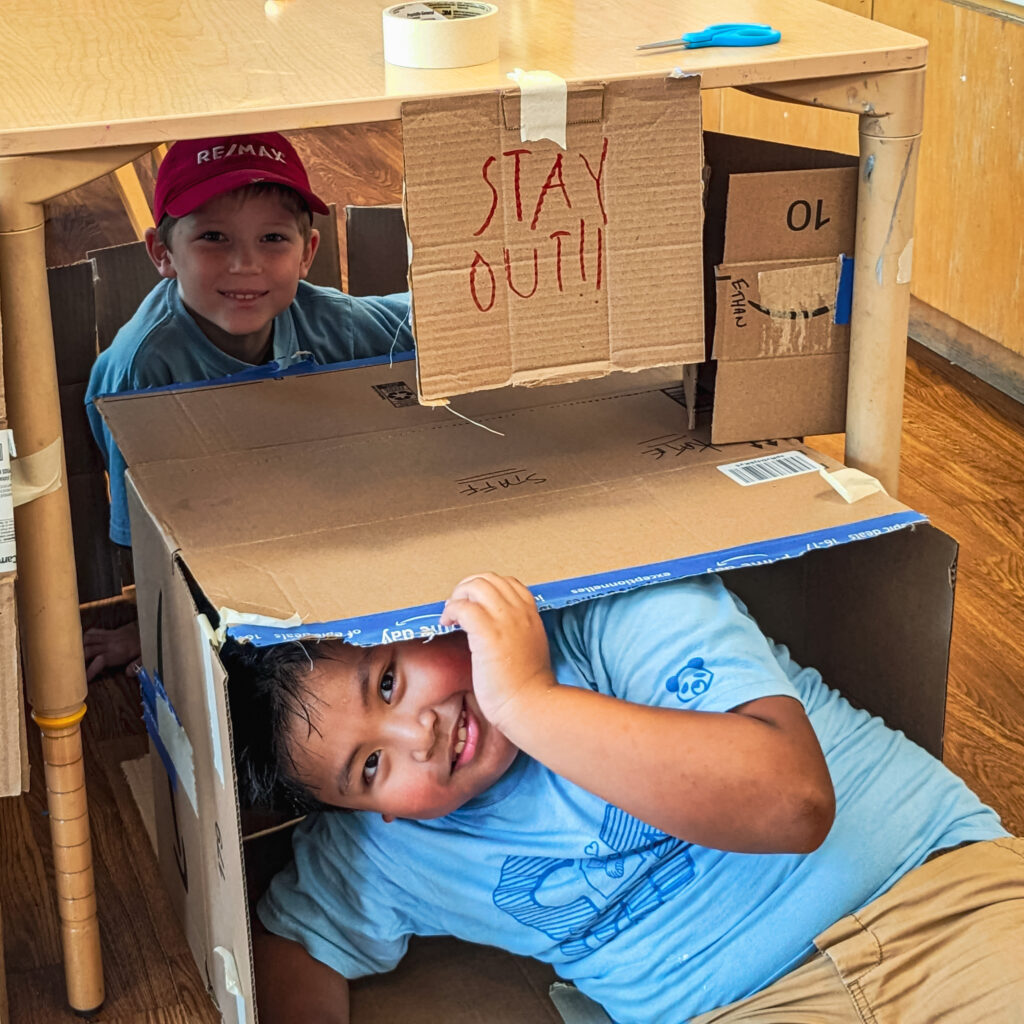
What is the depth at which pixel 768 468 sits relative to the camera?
110cm

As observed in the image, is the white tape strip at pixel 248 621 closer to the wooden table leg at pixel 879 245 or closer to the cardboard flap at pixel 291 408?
the cardboard flap at pixel 291 408

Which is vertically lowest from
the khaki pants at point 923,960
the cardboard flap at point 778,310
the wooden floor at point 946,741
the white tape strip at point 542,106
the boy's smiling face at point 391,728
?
the wooden floor at point 946,741

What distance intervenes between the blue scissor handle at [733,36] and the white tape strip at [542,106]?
130mm

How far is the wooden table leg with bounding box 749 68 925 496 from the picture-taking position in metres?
1.02

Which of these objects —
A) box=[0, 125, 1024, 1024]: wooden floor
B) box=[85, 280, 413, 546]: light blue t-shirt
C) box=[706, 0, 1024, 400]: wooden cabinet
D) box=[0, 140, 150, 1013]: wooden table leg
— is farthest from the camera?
box=[706, 0, 1024, 400]: wooden cabinet

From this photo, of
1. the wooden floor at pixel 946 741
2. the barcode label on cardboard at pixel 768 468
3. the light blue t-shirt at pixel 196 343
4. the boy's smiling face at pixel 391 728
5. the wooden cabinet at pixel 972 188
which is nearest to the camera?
the boy's smiling face at pixel 391 728

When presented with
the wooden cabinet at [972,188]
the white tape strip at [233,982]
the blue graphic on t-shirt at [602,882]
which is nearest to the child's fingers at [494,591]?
the blue graphic on t-shirt at [602,882]

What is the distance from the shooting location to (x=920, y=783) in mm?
1076

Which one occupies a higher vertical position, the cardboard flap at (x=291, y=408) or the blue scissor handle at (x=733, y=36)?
the blue scissor handle at (x=733, y=36)

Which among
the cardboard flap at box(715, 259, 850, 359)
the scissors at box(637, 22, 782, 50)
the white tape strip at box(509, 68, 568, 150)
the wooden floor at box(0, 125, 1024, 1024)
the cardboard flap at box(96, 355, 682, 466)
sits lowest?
the wooden floor at box(0, 125, 1024, 1024)

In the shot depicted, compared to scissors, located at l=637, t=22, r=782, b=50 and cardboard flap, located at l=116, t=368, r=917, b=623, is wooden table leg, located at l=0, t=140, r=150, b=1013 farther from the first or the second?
scissors, located at l=637, t=22, r=782, b=50

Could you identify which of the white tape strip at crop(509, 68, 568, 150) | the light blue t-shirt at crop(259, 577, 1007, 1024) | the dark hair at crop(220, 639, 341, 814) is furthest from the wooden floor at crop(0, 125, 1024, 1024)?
the white tape strip at crop(509, 68, 568, 150)

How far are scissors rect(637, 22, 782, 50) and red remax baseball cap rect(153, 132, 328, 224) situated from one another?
0.57 meters

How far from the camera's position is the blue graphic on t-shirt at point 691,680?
0.94m
